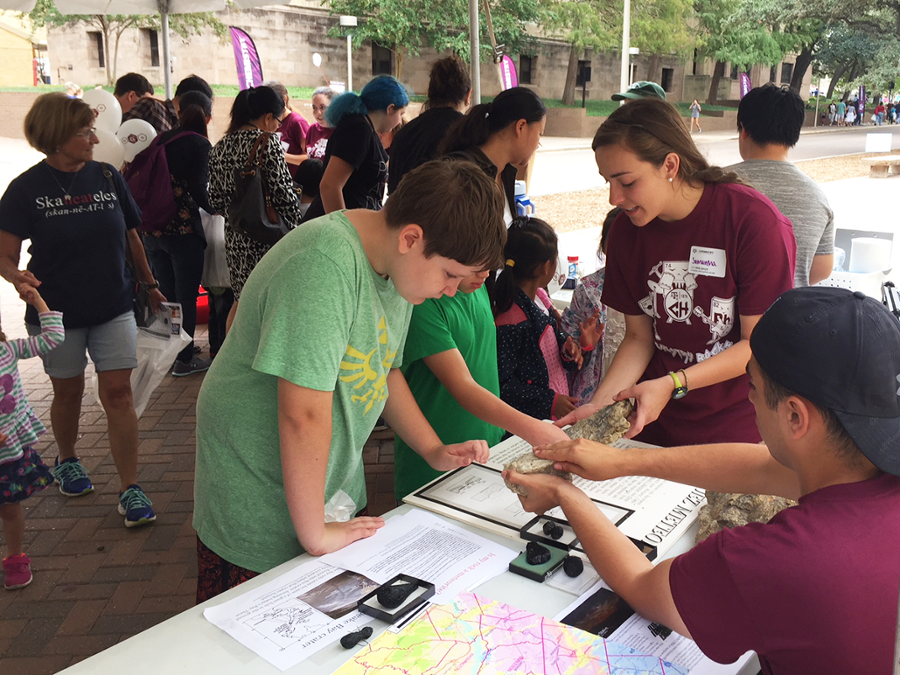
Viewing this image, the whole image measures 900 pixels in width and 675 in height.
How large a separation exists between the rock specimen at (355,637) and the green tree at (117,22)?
77.6ft

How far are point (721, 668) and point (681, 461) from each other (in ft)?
1.40

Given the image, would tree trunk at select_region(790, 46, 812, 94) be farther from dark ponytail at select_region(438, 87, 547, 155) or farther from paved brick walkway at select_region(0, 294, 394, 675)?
paved brick walkway at select_region(0, 294, 394, 675)

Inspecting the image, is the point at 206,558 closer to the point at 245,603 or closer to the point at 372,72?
the point at 245,603

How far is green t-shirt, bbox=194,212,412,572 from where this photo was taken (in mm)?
1320

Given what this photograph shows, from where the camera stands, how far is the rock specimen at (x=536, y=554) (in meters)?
1.46

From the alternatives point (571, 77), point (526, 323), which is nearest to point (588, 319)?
point (526, 323)

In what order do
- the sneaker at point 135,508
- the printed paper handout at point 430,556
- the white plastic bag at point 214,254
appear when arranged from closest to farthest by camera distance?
1. the printed paper handout at point 430,556
2. the sneaker at point 135,508
3. the white plastic bag at point 214,254

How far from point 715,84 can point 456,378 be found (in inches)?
1283

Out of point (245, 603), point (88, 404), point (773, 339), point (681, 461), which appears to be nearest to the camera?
point (773, 339)

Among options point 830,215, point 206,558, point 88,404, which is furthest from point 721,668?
point 88,404

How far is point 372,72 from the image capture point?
2845cm

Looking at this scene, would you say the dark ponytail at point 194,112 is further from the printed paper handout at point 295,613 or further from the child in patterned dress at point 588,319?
the printed paper handout at point 295,613

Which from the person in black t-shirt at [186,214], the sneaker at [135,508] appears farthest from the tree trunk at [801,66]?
the sneaker at [135,508]

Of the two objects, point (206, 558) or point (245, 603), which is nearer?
point (245, 603)
